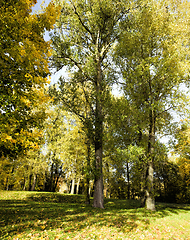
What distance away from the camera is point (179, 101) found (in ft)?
35.0

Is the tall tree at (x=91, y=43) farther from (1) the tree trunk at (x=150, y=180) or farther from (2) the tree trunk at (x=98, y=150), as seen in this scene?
(1) the tree trunk at (x=150, y=180)

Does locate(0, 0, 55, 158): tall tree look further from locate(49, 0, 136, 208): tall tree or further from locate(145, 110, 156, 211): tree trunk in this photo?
locate(145, 110, 156, 211): tree trunk

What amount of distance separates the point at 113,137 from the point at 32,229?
8.74m

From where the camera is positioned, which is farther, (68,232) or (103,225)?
(103,225)

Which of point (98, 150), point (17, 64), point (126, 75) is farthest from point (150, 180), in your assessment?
point (17, 64)

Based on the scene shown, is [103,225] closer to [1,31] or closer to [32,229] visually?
[32,229]

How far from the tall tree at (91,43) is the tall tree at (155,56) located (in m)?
1.36

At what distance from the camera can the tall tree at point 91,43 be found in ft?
37.3

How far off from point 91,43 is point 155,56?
5.47 meters

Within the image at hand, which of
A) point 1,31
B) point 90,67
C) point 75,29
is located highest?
point 75,29

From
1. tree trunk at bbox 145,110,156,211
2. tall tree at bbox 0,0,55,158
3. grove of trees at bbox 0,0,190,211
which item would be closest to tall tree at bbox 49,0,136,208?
grove of trees at bbox 0,0,190,211

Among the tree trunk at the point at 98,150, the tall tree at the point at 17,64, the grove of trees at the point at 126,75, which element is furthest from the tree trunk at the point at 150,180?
the tall tree at the point at 17,64

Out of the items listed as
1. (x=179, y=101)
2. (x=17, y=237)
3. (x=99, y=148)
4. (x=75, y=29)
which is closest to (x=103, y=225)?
(x=17, y=237)

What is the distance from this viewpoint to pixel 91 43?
13578 mm
